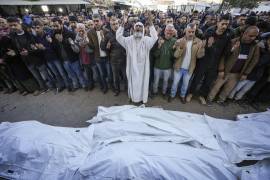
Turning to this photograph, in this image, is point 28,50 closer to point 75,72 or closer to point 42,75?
point 42,75

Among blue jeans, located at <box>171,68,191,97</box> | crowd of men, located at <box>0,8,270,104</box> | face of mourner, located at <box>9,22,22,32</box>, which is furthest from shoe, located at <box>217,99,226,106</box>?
face of mourner, located at <box>9,22,22,32</box>

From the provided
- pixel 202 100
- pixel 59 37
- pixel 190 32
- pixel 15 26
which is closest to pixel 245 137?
pixel 202 100

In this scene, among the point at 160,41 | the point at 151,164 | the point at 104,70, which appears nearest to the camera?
the point at 151,164

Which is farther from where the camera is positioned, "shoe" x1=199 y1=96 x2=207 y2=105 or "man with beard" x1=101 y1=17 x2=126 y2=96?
"shoe" x1=199 y1=96 x2=207 y2=105

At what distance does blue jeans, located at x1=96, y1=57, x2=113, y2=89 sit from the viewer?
12.5ft

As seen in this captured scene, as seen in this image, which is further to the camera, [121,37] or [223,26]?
[121,37]

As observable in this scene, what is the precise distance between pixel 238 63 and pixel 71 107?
14.2 ft

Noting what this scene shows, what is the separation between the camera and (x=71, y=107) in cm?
377

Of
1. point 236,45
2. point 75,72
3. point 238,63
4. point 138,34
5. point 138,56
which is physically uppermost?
Answer: point 138,34

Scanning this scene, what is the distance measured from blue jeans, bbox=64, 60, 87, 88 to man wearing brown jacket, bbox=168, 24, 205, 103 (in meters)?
2.77

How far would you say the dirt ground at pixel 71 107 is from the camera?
3449mm

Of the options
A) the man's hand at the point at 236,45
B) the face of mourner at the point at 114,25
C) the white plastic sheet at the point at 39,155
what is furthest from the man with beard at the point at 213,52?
the white plastic sheet at the point at 39,155

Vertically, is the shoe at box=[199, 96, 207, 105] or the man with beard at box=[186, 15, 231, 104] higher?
the man with beard at box=[186, 15, 231, 104]

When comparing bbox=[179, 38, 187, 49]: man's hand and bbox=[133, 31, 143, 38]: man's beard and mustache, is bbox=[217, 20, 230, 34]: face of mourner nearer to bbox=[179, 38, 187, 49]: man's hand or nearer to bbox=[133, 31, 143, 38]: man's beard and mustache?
bbox=[179, 38, 187, 49]: man's hand
